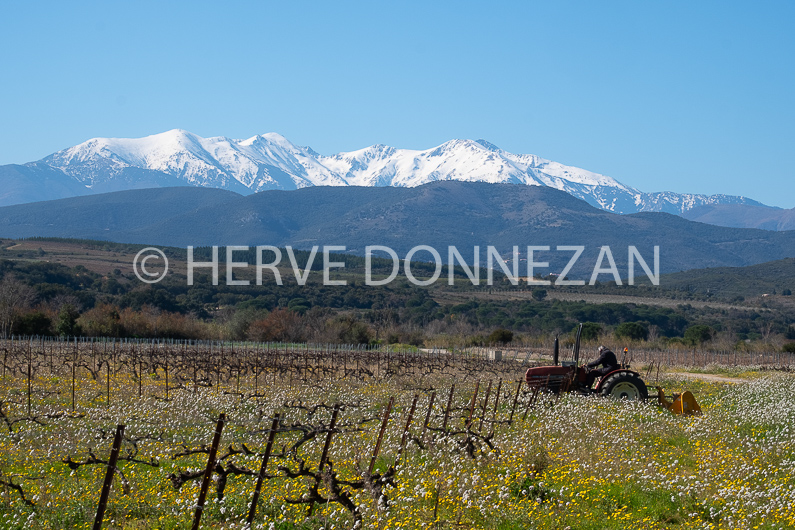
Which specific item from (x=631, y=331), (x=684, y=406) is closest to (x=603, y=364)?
(x=684, y=406)

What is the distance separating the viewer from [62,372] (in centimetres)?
2386

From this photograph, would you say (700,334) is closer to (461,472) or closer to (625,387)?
(625,387)

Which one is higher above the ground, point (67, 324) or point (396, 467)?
point (396, 467)

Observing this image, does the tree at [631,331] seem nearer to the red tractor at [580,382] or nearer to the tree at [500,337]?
the tree at [500,337]

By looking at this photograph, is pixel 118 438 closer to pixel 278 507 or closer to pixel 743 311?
pixel 278 507

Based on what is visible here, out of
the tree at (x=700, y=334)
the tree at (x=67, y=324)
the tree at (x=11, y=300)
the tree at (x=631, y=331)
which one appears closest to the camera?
the tree at (x=11, y=300)

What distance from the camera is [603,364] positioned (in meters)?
18.3

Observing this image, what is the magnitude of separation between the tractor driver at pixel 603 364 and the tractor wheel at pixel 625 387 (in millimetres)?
352

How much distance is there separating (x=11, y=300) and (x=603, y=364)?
45117mm

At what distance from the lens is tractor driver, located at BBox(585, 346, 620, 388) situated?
18016 mm

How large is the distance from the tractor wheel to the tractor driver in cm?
35

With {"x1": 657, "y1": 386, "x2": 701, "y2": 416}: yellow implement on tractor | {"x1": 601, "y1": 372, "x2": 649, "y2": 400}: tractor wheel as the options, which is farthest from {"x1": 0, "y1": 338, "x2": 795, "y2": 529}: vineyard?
{"x1": 601, "y1": 372, "x2": 649, "y2": 400}: tractor wheel

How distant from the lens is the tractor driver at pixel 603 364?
18.0 metres

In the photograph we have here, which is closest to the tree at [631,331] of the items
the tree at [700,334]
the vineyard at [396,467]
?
the tree at [700,334]
